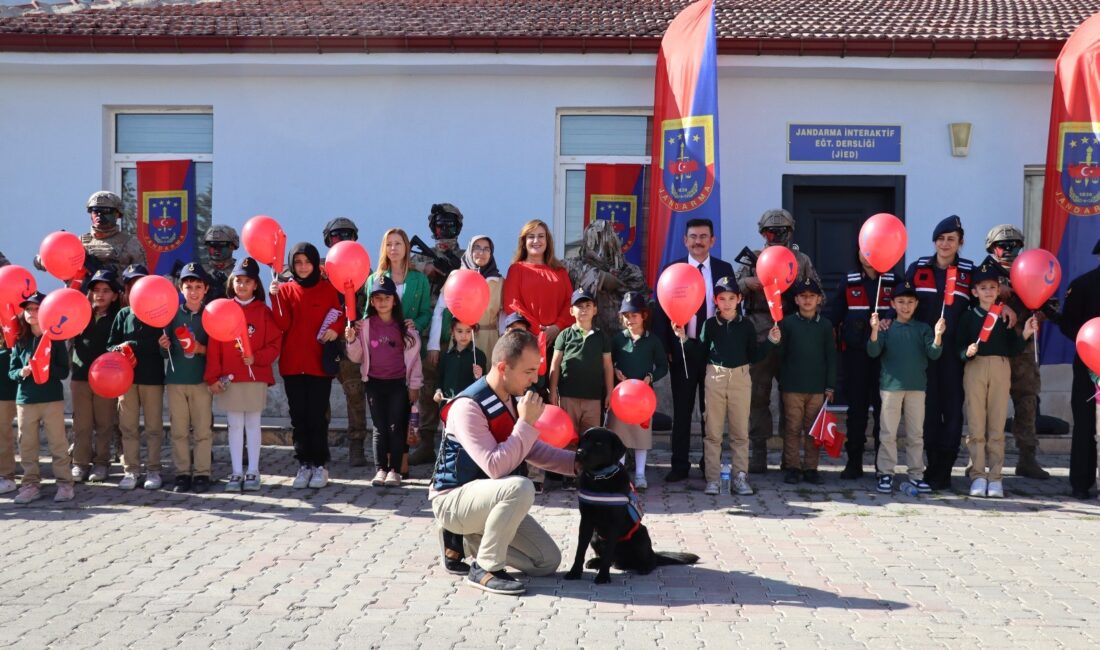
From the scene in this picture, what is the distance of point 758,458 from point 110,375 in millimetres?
5262

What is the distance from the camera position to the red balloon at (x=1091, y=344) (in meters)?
7.41

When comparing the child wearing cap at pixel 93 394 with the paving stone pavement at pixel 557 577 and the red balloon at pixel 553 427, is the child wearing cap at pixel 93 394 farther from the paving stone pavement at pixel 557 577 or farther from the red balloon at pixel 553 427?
the red balloon at pixel 553 427

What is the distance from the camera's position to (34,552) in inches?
253

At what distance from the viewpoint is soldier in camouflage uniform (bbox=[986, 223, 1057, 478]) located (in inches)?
351

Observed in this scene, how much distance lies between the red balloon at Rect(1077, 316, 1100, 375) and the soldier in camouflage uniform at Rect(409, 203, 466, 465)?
494cm

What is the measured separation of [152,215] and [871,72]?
26.7 feet

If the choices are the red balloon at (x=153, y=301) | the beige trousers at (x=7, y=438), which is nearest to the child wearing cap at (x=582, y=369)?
the red balloon at (x=153, y=301)

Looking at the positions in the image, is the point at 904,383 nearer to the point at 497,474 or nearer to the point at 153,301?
Result: the point at 497,474

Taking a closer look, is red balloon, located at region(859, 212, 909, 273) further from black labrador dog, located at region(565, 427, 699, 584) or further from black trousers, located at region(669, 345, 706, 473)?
black labrador dog, located at region(565, 427, 699, 584)

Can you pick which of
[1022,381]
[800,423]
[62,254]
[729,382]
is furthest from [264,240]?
[1022,381]

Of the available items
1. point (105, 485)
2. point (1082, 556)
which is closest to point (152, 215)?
point (105, 485)

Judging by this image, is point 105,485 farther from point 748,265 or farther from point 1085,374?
point 1085,374

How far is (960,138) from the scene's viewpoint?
1143 centimetres

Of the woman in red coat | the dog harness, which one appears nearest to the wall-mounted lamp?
the woman in red coat
